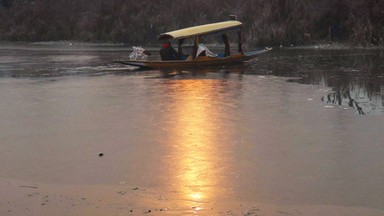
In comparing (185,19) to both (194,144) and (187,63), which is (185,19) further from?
(194,144)

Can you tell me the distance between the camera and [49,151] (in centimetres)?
922

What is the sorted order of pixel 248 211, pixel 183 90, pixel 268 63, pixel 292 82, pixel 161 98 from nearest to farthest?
1. pixel 248 211
2. pixel 161 98
3. pixel 183 90
4. pixel 292 82
5. pixel 268 63

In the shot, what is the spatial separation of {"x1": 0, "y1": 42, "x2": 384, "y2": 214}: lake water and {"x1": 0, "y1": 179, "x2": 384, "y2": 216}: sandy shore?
170 mm

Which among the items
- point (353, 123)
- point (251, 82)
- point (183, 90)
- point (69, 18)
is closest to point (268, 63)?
point (251, 82)

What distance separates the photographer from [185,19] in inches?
2137

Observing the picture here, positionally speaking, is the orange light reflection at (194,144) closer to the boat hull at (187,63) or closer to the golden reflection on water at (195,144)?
the golden reflection on water at (195,144)

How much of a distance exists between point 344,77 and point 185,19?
117 feet

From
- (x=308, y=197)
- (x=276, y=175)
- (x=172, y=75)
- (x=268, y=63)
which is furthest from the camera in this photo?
(x=268, y=63)

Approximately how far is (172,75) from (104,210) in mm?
15970

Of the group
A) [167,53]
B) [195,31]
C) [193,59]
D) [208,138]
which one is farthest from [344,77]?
[208,138]

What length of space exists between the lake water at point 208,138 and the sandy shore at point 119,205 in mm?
170

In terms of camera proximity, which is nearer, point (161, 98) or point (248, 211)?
point (248, 211)

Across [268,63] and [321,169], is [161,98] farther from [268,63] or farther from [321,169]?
[268,63]

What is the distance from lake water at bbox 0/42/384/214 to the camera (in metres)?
7.20
